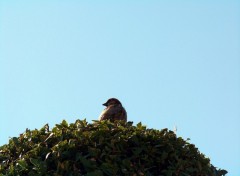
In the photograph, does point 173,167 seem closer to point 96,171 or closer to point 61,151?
point 96,171

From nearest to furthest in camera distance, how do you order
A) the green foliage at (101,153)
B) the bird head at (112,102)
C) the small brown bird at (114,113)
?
1. the green foliage at (101,153)
2. the small brown bird at (114,113)
3. the bird head at (112,102)

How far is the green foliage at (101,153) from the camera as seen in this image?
6766mm

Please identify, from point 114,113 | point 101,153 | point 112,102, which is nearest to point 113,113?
point 114,113

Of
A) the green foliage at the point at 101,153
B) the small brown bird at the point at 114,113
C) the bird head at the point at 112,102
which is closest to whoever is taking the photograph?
the green foliage at the point at 101,153

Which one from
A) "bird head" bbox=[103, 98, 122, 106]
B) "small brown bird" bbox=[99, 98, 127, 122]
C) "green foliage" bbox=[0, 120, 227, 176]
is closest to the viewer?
"green foliage" bbox=[0, 120, 227, 176]

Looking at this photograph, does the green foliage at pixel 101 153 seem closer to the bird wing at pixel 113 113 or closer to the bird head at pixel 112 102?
the bird wing at pixel 113 113

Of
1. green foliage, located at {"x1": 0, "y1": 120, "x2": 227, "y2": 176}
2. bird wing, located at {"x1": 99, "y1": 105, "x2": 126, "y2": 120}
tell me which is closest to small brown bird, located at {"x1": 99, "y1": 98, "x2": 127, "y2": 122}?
bird wing, located at {"x1": 99, "y1": 105, "x2": 126, "y2": 120}

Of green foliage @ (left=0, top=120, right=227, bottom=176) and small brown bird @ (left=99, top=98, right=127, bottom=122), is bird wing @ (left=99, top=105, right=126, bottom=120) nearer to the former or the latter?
small brown bird @ (left=99, top=98, right=127, bottom=122)

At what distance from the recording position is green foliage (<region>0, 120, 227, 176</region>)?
22.2 feet

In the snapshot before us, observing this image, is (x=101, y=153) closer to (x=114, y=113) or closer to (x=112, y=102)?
(x=114, y=113)

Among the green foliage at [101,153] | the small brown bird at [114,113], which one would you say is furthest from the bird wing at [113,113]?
the green foliage at [101,153]

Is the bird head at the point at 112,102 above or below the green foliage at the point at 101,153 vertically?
above

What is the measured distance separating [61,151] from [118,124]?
107cm

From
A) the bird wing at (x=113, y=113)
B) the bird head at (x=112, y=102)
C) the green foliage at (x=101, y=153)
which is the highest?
the bird head at (x=112, y=102)
